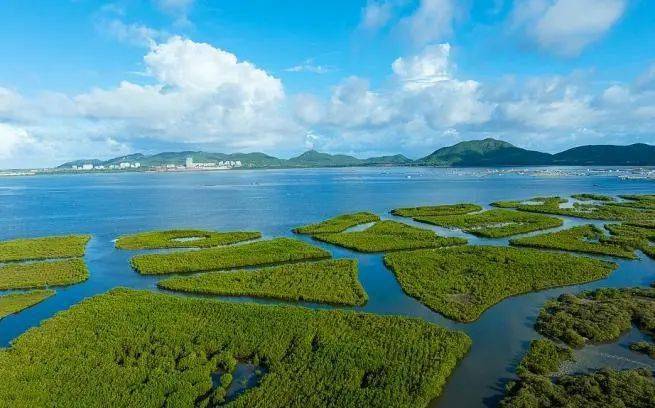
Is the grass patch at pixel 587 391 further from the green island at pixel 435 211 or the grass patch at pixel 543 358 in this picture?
the green island at pixel 435 211

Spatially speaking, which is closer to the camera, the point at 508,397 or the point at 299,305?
the point at 508,397

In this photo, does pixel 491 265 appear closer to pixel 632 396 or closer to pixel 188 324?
pixel 632 396

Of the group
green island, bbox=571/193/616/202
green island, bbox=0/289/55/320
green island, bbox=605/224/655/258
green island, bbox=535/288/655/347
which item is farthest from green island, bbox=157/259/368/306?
green island, bbox=571/193/616/202

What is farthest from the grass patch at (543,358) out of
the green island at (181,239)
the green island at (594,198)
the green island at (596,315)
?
the green island at (594,198)

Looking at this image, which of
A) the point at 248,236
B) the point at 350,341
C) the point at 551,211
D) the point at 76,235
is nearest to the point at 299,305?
the point at 350,341

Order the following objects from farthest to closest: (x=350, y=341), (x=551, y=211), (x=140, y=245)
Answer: (x=551, y=211), (x=140, y=245), (x=350, y=341)

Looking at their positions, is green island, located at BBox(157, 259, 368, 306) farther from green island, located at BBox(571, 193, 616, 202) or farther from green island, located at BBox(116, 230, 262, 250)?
green island, located at BBox(571, 193, 616, 202)
